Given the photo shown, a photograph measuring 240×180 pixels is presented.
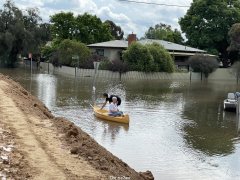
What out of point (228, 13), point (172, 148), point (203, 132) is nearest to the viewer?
point (172, 148)

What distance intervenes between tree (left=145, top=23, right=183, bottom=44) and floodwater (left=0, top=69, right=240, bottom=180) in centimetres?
6019

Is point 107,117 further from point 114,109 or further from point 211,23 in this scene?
point 211,23

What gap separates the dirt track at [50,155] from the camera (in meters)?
9.12

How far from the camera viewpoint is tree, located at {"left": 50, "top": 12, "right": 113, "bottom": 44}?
79625mm

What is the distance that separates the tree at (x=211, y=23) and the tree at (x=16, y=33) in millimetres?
26008

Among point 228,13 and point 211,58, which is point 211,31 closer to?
point 228,13

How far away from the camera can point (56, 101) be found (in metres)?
33.3

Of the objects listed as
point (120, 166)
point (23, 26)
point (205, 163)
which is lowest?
point (205, 163)

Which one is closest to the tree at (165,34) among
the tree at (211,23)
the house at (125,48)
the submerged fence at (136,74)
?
the tree at (211,23)

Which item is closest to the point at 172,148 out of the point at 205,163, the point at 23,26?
the point at 205,163

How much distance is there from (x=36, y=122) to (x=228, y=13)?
219 feet

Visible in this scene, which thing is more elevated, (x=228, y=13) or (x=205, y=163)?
(x=228, y=13)

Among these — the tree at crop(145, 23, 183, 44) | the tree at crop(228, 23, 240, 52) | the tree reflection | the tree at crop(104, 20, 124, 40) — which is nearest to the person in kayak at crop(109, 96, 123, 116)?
the tree reflection

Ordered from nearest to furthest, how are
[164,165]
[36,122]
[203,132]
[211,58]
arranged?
[36,122]
[164,165]
[203,132]
[211,58]
